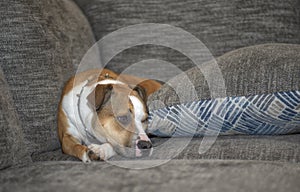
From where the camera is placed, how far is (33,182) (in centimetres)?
106

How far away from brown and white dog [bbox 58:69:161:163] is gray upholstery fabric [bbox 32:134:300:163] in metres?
0.18

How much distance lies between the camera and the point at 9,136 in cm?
132

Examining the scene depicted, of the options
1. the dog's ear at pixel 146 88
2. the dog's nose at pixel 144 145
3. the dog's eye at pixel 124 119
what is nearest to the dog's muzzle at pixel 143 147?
the dog's nose at pixel 144 145

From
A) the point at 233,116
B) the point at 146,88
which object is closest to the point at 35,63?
the point at 146,88

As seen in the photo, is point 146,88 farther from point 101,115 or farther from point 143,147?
point 143,147

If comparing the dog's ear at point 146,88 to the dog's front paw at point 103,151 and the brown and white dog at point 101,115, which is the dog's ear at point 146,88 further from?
the dog's front paw at point 103,151

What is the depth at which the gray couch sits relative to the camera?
1028mm

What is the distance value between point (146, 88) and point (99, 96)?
0.94ft

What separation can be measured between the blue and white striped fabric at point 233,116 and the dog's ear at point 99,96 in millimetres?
236

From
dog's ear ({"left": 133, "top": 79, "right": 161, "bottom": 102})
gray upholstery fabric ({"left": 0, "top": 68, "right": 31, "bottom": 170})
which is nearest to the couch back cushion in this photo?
dog's ear ({"left": 133, "top": 79, "right": 161, "bottom": 102})

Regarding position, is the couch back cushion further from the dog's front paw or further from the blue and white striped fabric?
the dog's front paw

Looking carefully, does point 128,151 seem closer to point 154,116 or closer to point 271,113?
point 154,116

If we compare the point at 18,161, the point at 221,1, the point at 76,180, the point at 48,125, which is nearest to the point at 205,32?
the point at 221,1

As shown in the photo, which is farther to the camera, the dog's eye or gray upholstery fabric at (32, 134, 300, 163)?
the dog's eye
